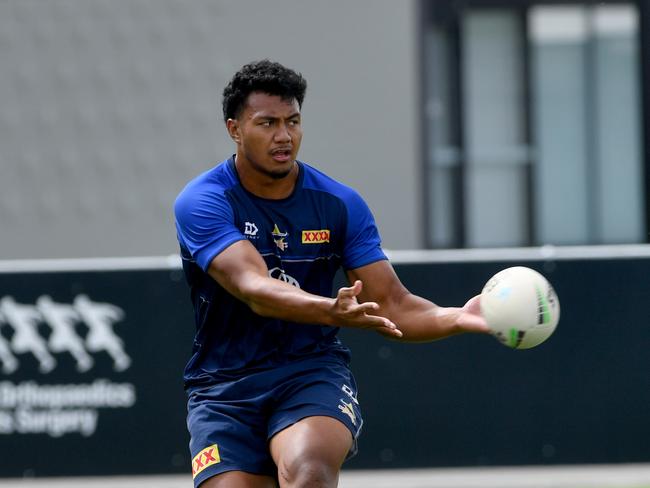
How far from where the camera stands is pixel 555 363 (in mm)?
9359

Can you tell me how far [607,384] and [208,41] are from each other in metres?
5.49

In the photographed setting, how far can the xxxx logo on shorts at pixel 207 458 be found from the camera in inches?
207

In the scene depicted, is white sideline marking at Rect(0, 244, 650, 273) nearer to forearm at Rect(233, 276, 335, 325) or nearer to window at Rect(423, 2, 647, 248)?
window at Rect(423, 2, 647, 248)

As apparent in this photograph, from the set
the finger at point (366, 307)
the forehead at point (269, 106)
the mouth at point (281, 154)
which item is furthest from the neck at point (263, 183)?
the finger at point (366, 307)

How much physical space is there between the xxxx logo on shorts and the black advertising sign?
4.12 m

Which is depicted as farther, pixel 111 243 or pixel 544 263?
pixel 111 243

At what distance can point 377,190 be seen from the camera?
42.0 ft

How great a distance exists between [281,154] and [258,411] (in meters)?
1.01

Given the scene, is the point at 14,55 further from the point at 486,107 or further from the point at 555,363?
the point at 555,363

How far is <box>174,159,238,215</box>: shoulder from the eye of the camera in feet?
17.6

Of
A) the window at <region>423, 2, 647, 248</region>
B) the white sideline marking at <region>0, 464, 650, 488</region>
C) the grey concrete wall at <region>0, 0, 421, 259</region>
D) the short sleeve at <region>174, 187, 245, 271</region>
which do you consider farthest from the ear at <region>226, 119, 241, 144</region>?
the window at <region>423, 2, 647, 248</region>

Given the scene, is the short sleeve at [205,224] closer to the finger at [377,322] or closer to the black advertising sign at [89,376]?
the finger at [377,322]

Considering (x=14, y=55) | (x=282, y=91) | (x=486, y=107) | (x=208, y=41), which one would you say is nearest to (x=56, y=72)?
(x=14, y=55)

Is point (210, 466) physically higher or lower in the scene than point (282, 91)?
lower
